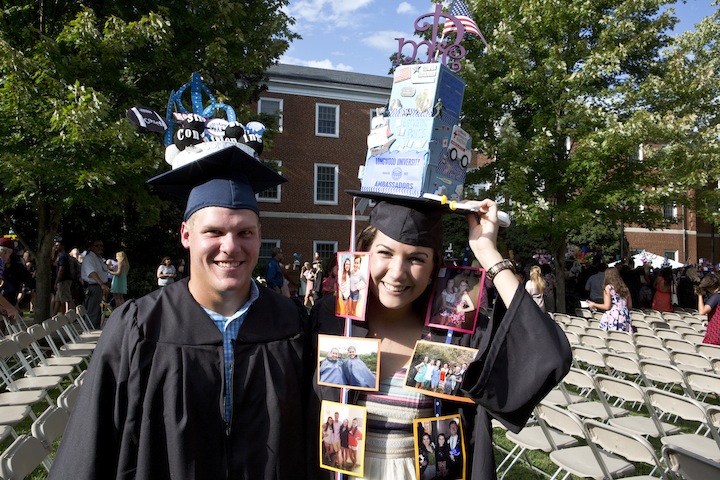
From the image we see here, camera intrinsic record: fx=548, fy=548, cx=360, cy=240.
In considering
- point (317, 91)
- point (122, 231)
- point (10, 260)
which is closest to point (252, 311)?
point (10, 260)

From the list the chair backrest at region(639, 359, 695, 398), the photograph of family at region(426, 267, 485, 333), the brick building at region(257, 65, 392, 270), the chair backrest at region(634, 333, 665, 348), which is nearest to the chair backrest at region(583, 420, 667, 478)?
the chair backrest at region(639, 359, 695, 398)

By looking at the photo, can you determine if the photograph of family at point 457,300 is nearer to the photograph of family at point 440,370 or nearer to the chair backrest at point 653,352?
the photograph of family at point 440,370

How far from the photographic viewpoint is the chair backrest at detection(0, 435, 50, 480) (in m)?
2.73

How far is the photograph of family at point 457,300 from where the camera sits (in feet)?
6.40

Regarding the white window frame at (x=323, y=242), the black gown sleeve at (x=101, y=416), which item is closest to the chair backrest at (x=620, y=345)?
the black gown sleeve at (x=101, y=416)

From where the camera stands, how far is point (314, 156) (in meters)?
27.1

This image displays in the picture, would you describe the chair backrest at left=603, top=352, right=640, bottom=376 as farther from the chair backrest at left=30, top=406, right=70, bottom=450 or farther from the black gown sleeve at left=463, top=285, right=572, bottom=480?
the chair backrest at left=30, top=406, right=70, bottom=450

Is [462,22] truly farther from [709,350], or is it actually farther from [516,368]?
[709,350]

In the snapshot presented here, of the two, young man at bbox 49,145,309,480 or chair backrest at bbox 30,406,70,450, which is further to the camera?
chair backrest at bbox 30,406,70,450

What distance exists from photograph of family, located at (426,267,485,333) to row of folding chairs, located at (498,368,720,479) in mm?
1782

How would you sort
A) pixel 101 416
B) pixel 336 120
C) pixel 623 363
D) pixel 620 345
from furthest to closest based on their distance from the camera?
1. pixel 336 120
2. pixel 620 345
3. pixel 623 363
4. pixel 101 416

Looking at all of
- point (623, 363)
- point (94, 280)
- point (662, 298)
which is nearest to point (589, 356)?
point (623, 363)

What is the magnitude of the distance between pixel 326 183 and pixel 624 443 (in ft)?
79.8

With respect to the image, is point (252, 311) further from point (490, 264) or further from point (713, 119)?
point (713, 119)
